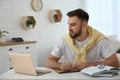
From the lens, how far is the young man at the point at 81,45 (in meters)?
2.45

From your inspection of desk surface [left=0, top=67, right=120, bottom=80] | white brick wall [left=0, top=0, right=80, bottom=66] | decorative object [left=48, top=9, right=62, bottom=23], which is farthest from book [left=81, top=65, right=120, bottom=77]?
decorative object [left=48, top=9, right=62, bottom=23]

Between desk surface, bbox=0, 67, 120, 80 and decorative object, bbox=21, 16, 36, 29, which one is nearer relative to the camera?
desk surface, bbox=0, 67, 120, 80

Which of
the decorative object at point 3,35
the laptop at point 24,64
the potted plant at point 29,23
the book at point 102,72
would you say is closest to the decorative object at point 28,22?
the potted plant at point 29,23

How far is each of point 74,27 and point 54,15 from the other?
2.68 meters

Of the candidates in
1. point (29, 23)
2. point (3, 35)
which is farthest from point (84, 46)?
point (29, 23)

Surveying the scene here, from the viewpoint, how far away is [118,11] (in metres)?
5.00

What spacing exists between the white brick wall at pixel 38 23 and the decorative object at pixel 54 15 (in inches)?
3.0

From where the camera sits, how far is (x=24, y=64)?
204 cm

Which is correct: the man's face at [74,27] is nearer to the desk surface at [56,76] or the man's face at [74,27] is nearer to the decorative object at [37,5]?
the desk surface at [56,76]

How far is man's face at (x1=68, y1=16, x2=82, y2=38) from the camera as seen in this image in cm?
252

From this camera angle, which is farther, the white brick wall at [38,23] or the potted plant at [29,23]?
the potted plant at [29,23]

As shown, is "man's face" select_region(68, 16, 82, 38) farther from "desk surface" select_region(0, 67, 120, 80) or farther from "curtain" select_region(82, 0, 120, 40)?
"curtain" select_region(82, 0, 120, 40)

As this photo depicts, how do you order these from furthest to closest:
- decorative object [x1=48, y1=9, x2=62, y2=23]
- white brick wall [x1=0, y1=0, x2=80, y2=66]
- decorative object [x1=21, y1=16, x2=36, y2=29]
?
decorative object [x1=48, y1=9, x2=62, y2=23] → decorative object [x1=21, y1=16, x2=36, y2=29] → white brick wall [x1=0, y1=0, x2=80, y2=66]

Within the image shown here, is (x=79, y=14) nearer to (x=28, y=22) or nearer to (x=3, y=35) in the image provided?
(x=3, y=35)
